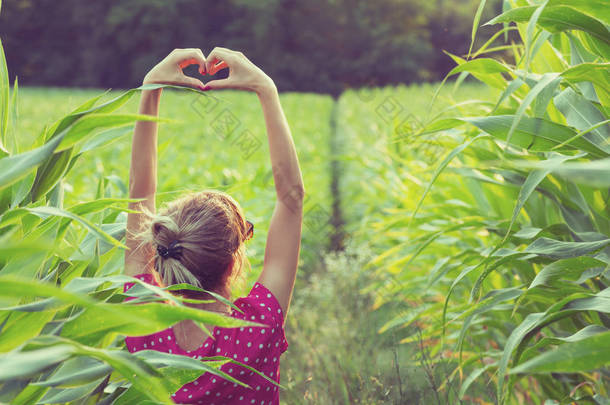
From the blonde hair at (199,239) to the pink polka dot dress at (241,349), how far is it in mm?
100

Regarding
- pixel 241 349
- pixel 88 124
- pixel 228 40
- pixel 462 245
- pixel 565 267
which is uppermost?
pixel 228 40

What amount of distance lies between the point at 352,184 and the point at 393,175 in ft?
7.45

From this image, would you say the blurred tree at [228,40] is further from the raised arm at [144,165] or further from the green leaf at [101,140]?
the green leaf at [101,140]

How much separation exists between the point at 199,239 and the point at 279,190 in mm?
284

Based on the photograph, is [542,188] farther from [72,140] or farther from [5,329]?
[5,329]

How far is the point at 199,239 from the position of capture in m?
1.34

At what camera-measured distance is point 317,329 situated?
3902 millimetres

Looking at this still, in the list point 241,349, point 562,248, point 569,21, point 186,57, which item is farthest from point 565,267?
point 186,57

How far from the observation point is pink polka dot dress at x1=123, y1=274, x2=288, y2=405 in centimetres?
130

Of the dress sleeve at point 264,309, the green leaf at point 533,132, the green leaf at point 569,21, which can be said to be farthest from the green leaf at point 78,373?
the green leaf at point 569,21

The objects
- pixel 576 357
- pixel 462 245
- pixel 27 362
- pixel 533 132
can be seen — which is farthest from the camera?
pixel 462 245

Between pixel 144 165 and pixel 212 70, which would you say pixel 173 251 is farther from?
pixel 212 70

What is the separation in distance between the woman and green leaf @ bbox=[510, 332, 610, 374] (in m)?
0.72

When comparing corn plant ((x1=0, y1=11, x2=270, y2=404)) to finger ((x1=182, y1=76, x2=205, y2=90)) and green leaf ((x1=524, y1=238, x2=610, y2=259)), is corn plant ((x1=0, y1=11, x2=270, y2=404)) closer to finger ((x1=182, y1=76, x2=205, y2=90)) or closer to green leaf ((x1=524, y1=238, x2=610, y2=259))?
finger ((x1=182, y1=76, x2=205, y2=90))
